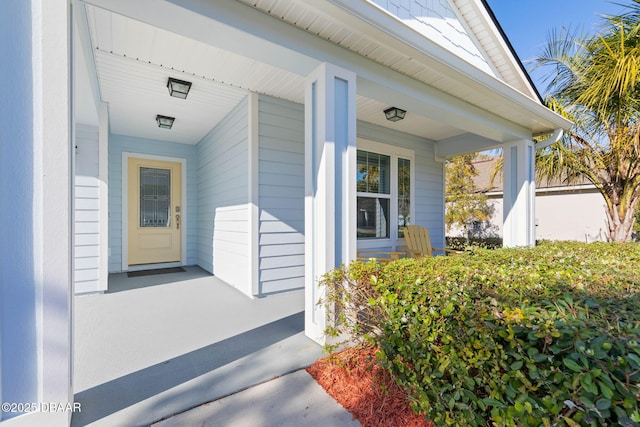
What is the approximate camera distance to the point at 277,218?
12.7ft

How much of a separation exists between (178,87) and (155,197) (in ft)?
10.5

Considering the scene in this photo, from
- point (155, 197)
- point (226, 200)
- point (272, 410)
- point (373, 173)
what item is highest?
point (373, 173)

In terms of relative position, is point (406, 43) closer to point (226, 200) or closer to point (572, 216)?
point (226, 200)

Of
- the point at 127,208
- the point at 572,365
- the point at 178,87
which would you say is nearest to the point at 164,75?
the point at 178,87

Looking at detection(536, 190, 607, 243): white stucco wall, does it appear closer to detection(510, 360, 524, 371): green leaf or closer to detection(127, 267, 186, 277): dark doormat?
detection(510, 360, 524, 371): green leaf

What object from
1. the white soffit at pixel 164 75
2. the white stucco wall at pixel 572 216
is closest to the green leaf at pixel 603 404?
the white soffit at pixel 164 75

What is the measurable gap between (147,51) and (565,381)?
3636mm

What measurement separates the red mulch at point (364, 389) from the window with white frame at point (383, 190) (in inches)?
123

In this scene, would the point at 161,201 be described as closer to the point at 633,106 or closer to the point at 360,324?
the point at 360,324

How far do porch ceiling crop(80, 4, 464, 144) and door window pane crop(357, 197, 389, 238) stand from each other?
1.43 m

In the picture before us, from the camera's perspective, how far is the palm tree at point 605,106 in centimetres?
377

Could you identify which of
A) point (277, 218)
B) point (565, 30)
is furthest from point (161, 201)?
point (565, 30)

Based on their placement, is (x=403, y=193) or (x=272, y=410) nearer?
(x=272, y=410)

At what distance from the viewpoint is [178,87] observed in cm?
319
